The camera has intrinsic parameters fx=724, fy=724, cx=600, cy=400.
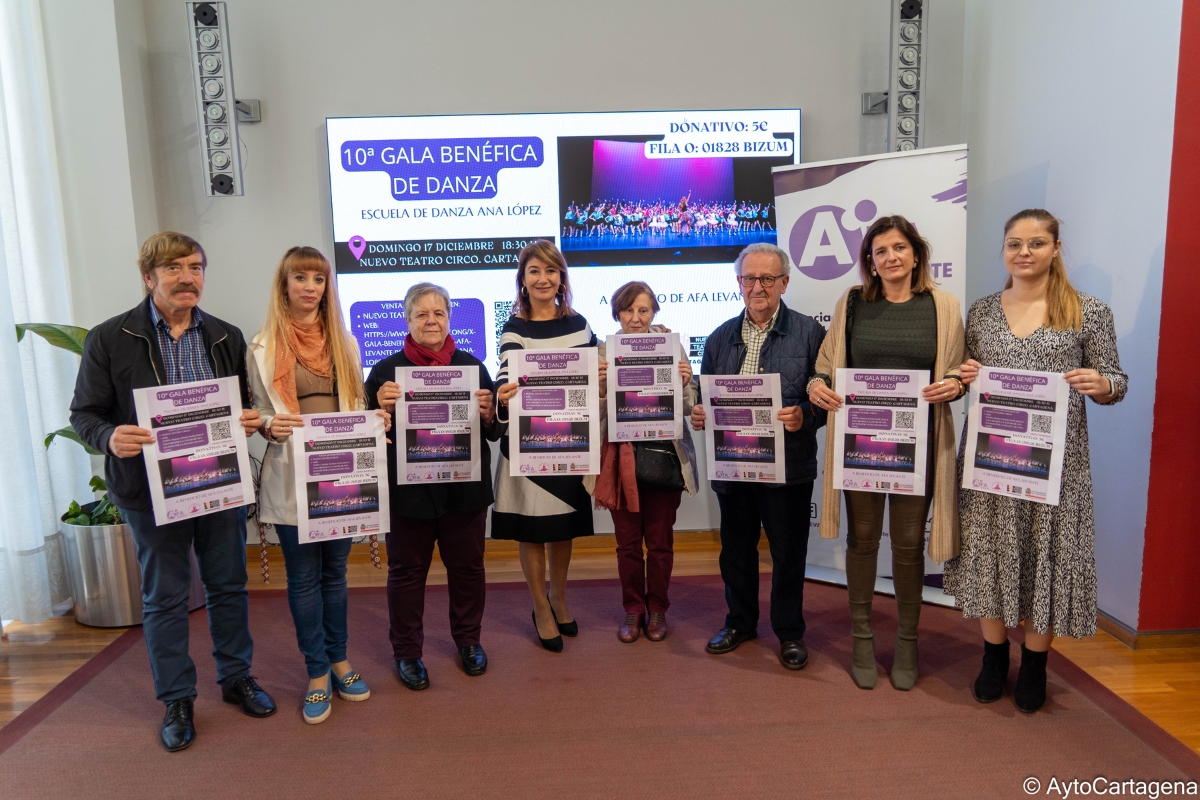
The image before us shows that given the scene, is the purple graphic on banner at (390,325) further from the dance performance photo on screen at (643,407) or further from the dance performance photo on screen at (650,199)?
the dance performance photo on screen at (643,407)

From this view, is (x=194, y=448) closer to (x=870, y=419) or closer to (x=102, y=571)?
(x=102, y=571)

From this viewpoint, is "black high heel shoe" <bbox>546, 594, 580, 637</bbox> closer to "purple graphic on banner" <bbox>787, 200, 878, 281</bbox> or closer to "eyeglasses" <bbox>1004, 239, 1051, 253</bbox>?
"purple graphic on banner" <bbox>787, 200, 878, 281</bbox>

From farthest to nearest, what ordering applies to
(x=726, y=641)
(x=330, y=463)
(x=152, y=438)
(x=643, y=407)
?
(x=726, y=641), (x=643, y=407), (x=330, y=463), (x=152, y=438)

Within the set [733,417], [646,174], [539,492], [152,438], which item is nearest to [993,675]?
[733,417]

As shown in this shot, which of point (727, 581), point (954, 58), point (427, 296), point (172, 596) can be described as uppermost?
point (954, 58)

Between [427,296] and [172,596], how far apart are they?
1.35m

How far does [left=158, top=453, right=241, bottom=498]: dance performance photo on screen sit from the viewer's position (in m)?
2.30

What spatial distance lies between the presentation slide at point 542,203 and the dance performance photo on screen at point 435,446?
1.74m

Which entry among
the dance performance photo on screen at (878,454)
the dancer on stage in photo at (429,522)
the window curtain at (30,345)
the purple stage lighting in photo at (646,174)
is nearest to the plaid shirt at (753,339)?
the dance performance photo on screen at (878,454)

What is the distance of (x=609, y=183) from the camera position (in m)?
4.29

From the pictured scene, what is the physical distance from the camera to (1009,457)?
7.88 ft

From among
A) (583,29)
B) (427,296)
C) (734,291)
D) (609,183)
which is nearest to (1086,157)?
(734,291)

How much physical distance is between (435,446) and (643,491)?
90 cm

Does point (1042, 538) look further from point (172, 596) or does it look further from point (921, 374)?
point (172, 596)
